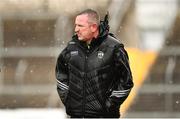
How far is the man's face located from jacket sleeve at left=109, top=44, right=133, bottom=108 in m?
0.16

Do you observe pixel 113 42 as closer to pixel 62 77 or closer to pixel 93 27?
pixel 93 27

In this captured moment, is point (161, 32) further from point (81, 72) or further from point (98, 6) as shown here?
point (81, 72)

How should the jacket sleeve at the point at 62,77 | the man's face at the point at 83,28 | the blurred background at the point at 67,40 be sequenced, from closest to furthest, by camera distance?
the man's face at the point at 83,28, the jacket sleeve at the point at 62,77, the blurred background at the point at 67,40

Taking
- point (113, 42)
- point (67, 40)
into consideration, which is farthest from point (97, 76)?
point (67, 40)

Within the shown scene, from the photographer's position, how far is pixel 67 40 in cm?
834

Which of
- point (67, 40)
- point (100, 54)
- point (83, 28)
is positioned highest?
point (83, 28)

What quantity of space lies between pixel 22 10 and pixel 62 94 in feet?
16.3

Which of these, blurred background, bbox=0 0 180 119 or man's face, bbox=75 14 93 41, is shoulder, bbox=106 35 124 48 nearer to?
man's face, bbox=75 14 93 41

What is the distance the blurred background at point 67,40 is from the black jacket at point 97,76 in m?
4.33

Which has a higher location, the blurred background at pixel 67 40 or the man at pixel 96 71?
the man at pixel 96 71

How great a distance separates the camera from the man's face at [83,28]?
12.4ft

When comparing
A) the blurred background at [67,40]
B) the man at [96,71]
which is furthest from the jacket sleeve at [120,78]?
the blurred background at [67,40]

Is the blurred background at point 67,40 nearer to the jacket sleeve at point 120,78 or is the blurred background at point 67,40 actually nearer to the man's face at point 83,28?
the jacket sleeve at point 120,78

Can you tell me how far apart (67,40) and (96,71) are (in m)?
4.50
